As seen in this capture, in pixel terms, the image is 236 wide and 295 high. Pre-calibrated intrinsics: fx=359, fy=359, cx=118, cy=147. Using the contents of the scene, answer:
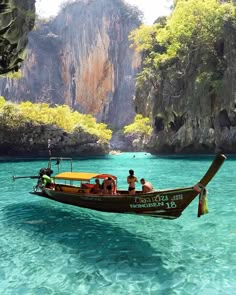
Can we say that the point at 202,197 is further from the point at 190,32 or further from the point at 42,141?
the point at 42,141

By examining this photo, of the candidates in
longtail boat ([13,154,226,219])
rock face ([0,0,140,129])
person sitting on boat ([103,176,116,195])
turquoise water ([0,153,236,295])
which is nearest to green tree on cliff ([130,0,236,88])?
turquoise water ([0,153,236,295])

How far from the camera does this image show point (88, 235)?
520 inches

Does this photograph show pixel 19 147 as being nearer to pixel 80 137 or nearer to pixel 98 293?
pixel 80 137

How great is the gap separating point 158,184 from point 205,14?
126ft

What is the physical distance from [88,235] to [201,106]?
45.0 meters

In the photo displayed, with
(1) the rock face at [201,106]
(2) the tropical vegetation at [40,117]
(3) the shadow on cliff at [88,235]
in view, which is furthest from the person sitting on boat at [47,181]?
(2) the tropical vegetation at [40,117]

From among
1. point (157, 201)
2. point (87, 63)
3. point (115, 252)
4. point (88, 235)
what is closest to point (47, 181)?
point (88, 235)

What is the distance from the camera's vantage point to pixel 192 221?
1498 cm

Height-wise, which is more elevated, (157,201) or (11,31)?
(11,31)

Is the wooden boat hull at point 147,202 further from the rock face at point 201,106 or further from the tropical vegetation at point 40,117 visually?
the tropical vegetation at point 40,117

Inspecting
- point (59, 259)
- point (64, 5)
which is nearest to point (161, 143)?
point (59, 259)

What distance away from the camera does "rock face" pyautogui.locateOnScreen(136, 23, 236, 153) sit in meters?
53.2

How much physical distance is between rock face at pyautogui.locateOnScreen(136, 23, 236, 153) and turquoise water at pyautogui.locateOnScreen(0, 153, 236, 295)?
3760cm

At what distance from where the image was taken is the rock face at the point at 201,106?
5319 cm
